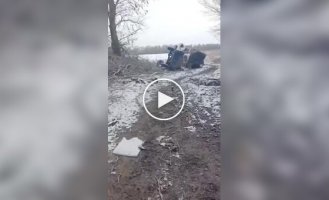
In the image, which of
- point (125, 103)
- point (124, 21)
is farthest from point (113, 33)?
point (125, 103)

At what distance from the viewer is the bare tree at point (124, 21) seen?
1227 mm

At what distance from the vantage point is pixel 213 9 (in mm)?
1209

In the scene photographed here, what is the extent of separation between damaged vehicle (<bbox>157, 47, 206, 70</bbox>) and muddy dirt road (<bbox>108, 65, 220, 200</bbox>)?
33 millimetres

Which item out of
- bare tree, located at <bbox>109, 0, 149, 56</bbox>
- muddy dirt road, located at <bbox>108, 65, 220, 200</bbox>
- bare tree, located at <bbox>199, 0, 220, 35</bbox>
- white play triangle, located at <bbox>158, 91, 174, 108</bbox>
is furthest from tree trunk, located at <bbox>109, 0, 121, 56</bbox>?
bare tree, located at <bbox>199, 0, 220, 35</bbox>

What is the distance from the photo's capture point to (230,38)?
121 centimetres

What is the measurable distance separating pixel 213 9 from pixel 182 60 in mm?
220

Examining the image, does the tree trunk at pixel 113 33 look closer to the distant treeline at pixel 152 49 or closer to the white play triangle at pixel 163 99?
the distant treeline at pixel 152 49

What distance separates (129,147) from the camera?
3.99 feet

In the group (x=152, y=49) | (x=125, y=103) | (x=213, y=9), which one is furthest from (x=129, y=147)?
(x=213, y=9)

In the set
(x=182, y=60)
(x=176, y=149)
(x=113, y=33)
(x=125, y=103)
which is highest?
(x=113, y=33)

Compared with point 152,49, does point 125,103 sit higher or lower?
lower

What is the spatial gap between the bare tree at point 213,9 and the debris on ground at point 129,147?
508 millimetres

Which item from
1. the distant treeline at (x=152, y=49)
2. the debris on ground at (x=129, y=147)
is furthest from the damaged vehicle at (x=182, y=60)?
the debris on ground at (x=129, y=147)

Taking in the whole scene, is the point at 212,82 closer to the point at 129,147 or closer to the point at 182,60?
the point at 182,60
